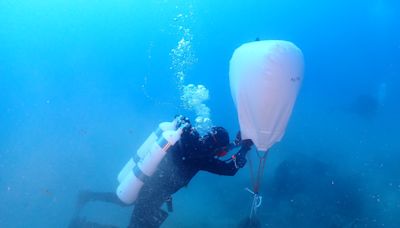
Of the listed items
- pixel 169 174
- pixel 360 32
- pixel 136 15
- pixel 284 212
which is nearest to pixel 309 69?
pixel 360 32

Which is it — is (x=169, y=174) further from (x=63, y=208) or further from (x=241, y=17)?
(x=241, y=17)

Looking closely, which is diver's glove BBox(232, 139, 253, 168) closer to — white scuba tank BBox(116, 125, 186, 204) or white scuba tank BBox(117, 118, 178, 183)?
white scuba tank BBox(116, 125, 186, 204)

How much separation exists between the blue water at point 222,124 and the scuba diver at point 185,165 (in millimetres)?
5503

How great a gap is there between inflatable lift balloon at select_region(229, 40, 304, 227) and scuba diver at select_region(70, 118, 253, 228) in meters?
0.52

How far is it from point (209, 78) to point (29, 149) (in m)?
55.8

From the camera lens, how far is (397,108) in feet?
139

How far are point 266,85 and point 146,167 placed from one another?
8.48ft

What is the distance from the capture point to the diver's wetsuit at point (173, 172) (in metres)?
5.09

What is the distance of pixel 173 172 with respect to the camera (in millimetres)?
5379

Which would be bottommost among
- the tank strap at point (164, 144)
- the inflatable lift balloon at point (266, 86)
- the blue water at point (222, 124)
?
the blue water at point (222, 124)

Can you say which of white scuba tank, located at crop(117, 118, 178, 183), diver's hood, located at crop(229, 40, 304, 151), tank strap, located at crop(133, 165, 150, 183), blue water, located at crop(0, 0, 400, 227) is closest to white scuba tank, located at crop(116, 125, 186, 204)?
tank strap, located at crop(133, 165, 150, 183)

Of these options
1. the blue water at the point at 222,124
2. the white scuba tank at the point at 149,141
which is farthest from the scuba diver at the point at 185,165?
the blue water at the point at 222,124

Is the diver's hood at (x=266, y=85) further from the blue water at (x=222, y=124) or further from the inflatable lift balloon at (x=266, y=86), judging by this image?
the blue water at (x=222, y=124)

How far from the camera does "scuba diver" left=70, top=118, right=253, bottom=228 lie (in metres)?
5.00
